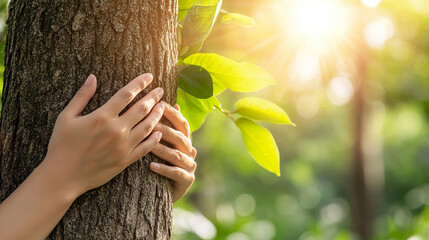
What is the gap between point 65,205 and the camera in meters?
1.25

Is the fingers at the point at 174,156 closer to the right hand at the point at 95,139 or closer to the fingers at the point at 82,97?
the right hand at the point at 95,139

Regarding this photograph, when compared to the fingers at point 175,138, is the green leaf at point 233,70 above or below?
above

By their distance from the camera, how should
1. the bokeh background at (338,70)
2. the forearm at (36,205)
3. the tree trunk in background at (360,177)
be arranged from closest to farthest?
1. the forearm at (36,205)
2. the bokeh background at (338,70)
3. the tree trunk in background at (360,177)

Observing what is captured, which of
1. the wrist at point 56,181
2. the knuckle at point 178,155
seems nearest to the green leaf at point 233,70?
the knuckle at point 178,155

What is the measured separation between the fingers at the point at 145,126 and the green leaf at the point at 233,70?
0.28 meters

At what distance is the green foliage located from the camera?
151 centimetres

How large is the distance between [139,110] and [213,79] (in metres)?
0.40

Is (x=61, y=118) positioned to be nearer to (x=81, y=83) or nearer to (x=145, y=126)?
(x=81, y=83)

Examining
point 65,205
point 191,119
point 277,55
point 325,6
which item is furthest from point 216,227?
point 65,205

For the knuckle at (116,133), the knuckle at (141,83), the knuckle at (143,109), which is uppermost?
the knuckle at (141,83)

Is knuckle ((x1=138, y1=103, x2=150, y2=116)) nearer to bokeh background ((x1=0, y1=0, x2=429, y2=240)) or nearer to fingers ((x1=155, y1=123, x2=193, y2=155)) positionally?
fingers ((x1=155, y1=123, x2=193, y2=155))

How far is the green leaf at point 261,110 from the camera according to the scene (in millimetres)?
1649

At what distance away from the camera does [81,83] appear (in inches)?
52.3

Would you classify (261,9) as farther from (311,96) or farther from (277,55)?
(311,96)
